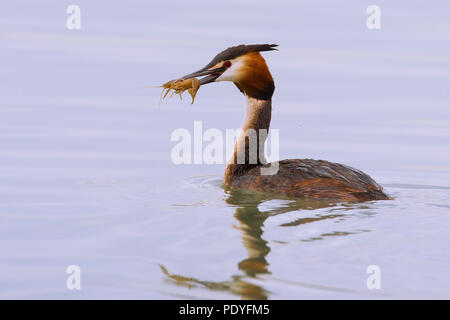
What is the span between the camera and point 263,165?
10.7m

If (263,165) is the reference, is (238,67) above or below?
above

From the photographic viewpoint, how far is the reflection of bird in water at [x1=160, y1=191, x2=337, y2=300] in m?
7.10

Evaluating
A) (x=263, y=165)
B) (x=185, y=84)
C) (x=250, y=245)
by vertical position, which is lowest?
(x=250, y=245)

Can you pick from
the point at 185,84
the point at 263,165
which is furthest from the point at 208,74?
the point at 263,165

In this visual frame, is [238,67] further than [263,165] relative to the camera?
No

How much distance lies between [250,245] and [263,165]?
255 centimetres

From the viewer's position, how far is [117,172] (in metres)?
11.4

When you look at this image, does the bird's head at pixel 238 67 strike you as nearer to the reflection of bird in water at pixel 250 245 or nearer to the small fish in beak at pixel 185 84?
the small fish in beak at pixel 185 84

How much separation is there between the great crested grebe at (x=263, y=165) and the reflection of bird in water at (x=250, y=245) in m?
0.16

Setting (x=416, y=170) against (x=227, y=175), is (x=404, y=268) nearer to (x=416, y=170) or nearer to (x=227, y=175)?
(x=227, y=175)

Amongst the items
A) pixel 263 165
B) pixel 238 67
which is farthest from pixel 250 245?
pixel 238 67

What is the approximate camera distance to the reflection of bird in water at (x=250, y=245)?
7098 mm

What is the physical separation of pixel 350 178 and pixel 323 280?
2.88 metres

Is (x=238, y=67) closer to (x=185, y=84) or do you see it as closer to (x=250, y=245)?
(x=185, y=84)
